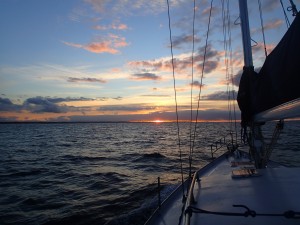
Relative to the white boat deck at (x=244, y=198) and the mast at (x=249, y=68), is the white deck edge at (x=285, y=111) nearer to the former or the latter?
the white boat deck at (x=244, y=198)

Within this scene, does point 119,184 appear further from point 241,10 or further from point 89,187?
point 241,10

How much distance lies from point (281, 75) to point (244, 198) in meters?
2.39

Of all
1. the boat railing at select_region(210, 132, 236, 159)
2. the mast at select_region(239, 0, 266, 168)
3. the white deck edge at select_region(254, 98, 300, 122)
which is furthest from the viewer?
the boat railing at select_region(210, 132, 236, 159)

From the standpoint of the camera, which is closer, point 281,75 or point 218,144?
point 281,75

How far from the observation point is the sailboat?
4.24 m

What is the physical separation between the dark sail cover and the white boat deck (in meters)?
1.61

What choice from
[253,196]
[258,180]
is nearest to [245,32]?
[258,180]

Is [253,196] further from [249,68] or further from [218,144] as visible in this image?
[218,144]

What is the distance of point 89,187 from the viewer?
58.5ft

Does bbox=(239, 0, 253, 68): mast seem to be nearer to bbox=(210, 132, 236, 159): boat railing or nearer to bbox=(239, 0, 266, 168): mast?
bbox=(239, 0, 266, 168): mast

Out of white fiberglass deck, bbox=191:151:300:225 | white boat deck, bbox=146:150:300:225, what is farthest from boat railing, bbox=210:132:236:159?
white fiberglass deck, bbox=191:151:300:225

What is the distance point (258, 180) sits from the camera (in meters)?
6.40

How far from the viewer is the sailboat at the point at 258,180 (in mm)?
4238

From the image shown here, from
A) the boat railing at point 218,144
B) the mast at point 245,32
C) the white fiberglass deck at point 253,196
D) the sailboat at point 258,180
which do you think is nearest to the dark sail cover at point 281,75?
the sailboat at point 258,180
